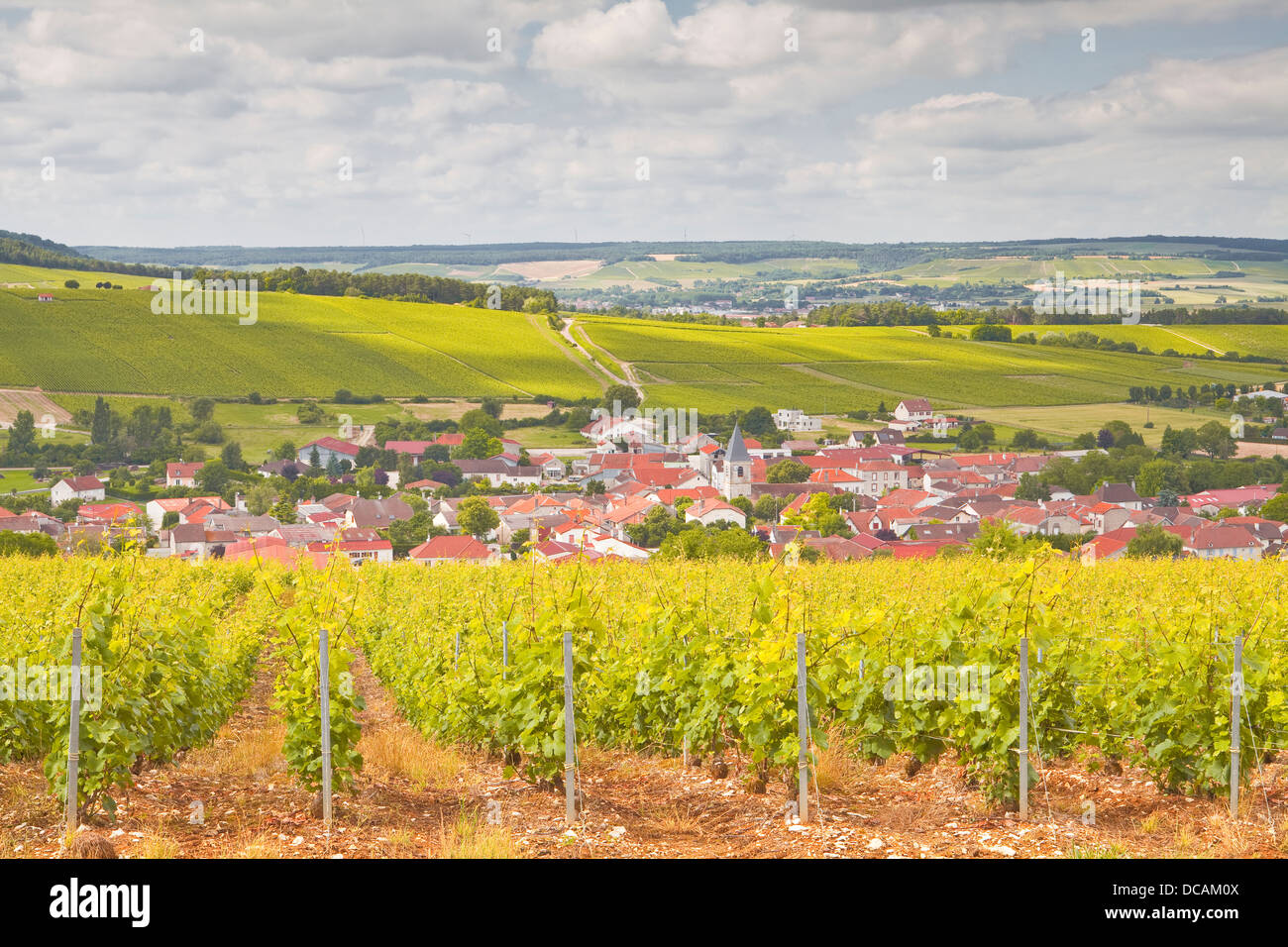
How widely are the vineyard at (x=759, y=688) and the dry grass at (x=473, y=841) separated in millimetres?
656

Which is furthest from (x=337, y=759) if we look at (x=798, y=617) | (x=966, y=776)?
(x=966, y=776)

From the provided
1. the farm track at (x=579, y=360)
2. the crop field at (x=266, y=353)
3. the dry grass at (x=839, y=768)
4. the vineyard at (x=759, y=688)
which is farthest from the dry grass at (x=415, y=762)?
the farm track at (x=579, y=360)

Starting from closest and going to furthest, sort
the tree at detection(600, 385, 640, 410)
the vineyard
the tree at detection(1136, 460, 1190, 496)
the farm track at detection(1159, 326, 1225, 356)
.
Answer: the vineyard < the tree at detection(1136, 460, 1190, 496) < the tree at detection(600, 385, 640, 410) < the farm track at detection(1159, 326, 1225, 356)

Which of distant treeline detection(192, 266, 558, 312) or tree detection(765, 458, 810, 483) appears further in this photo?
distant treeline detection(192, 266, 558, 312)

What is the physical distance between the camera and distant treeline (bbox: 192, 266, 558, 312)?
433 feet

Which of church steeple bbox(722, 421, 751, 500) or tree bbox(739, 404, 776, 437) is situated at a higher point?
tree bbox(739, 404, 776, 437)

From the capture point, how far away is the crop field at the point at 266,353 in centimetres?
9069

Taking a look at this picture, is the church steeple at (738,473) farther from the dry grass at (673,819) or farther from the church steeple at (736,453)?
the dry grass at (673,819)

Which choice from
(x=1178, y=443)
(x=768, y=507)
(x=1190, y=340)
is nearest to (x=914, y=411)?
(x=1178, y=443)

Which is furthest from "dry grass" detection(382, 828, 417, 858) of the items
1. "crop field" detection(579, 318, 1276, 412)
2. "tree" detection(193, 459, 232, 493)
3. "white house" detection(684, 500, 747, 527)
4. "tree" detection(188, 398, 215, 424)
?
"crop field" detection(579, 318, 1276, 412)

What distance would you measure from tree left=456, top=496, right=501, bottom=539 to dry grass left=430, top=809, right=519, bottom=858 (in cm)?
5450

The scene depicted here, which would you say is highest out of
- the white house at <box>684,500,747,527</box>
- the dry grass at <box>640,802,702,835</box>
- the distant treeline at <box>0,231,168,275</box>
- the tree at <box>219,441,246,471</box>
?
the distant treeline at <box>0,231,168,275</box>

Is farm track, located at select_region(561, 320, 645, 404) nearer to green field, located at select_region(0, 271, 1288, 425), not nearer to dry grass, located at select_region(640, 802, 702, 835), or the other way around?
green field, located at select_region(0, 271, 1288, 425)

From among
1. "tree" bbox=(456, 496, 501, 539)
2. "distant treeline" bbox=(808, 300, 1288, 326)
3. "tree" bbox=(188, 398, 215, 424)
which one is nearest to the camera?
"tree" bbox=(456, 496, 501, 539)
